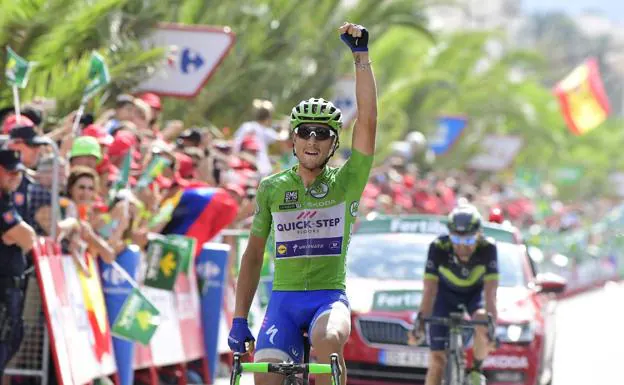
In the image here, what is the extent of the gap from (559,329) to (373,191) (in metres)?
3.81

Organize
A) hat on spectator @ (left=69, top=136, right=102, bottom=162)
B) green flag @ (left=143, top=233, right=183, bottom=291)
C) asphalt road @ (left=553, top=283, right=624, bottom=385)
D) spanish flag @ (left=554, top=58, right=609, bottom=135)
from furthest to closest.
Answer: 1. spanish flag @ (left=554, top=58, right=609, bottom=135)
2. asphalt road @ (left=553, top=283, right=624, bottom=385)
3. green flag @ (left=143, top=233, right=183, bottom=291)
4. hat on spectator @ (left=69, top=136, right=102, bottom=162)

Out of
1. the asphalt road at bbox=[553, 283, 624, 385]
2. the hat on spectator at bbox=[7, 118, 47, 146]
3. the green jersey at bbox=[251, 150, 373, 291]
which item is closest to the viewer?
the green jersey at bbox=[251, 150, 373, 291]

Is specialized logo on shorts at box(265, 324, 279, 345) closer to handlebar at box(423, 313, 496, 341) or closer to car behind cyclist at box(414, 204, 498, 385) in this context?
handlebar at box(423, 313, 496, 341)

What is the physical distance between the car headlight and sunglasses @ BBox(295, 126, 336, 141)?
218 inches

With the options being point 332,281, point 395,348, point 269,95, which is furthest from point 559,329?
point 332,281

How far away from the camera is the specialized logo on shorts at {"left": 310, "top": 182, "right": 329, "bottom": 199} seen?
791cm

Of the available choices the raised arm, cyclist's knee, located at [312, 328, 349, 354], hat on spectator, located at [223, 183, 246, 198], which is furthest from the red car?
cyclist's knee, located at [312, 328, 349, 354]

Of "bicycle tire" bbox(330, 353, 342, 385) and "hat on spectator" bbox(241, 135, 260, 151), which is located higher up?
"hat on spectator" bbox(241, 135, 260, 151)

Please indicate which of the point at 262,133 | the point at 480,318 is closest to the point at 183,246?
the point at 480,318

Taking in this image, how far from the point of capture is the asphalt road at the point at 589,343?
16359 mm

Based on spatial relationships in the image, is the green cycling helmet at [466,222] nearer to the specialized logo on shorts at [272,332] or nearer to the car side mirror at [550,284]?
the car side mirror at [550,284]

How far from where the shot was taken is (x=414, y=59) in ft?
121

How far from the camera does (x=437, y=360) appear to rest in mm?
11836

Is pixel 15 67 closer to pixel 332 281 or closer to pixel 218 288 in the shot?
pixel 218 288
